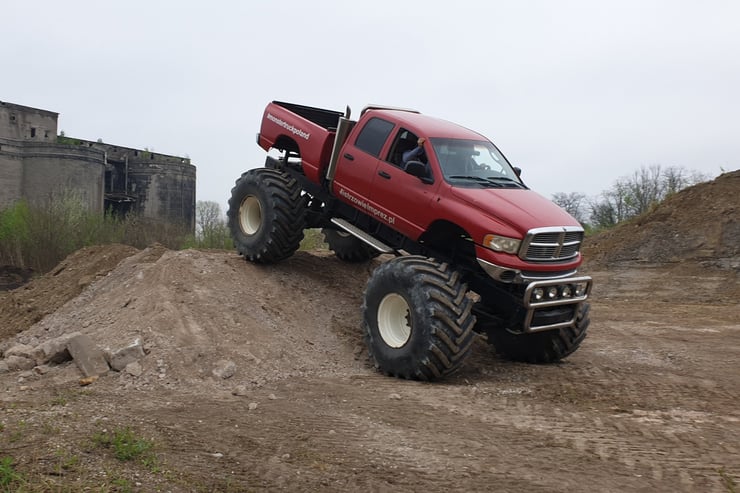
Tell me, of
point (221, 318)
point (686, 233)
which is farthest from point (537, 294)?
point (686, 233)

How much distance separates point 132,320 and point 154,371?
4.33 feet

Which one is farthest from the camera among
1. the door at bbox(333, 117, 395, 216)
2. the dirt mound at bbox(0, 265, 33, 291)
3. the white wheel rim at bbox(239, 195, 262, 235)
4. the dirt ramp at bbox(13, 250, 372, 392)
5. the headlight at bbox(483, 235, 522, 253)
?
the dirt mound at bbox(0, 265, 33, 291)

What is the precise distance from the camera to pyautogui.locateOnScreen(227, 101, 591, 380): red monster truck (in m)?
7.57

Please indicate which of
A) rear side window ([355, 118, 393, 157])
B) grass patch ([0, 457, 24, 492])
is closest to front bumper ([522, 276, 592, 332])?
rear side window ([355, 118, 393, 157])

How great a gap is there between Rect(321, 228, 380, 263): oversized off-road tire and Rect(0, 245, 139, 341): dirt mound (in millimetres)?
4404

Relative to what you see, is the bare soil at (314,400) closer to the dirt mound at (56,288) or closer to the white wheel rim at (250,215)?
the dirt mound at (56,288)

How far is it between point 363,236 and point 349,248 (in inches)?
108

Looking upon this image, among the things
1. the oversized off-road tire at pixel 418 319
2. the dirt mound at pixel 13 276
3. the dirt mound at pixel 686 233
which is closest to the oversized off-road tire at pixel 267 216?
the oversized off-road tire at pixel 418 319

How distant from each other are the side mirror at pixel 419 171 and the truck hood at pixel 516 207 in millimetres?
414

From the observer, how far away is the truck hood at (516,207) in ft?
25.0

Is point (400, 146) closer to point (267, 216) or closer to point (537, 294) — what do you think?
point (267, 216)

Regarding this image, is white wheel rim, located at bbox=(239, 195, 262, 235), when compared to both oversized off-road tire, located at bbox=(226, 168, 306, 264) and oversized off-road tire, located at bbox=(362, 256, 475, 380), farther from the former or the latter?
oversized off-road tire, located at bbox=(362, 256, 475, 380)

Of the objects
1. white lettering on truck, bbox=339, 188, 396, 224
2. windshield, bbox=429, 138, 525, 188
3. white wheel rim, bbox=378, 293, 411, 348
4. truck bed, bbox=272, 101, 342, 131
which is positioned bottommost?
white wheel rim, bbox=378, 293, 411, 348

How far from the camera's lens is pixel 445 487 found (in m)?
4.50
